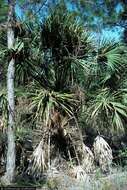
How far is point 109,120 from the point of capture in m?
12.8

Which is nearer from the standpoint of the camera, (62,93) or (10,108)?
(10,108)

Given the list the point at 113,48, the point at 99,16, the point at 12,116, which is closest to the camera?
the point at 12,116

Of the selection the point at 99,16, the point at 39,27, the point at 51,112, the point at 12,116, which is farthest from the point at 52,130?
the point at 99,16

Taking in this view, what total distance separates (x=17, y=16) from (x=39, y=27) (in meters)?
0.83

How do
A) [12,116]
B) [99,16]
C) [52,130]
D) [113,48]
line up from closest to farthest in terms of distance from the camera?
[12,116] → [52,130] → [113,48] → [99,16]

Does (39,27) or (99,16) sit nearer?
(39,27)

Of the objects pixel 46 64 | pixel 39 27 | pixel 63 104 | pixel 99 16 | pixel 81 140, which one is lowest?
pixel 81 140

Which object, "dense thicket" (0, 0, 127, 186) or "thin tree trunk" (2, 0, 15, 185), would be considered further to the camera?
"dense thicket" (0, 0, 127, 186)

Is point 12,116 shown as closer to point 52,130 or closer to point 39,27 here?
point 52,130

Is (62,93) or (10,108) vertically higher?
(62,93)

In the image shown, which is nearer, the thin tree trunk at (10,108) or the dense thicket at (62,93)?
the thin tree trunk at (10,108)

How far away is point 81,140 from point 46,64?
2.34 meters

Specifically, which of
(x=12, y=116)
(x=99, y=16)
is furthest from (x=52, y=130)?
(x=99, y=16)

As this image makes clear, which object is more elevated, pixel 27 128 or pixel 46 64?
Answer: pixel 46 64
